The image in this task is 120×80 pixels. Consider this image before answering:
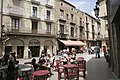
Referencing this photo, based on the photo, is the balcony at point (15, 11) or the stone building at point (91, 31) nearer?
the balcony at point (15, 11)

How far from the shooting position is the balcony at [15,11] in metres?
23.6

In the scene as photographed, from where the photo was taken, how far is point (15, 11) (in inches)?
952

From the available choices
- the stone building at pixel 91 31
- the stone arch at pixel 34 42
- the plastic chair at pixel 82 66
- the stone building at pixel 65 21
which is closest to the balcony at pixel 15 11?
the stone arch at pixel 34 42

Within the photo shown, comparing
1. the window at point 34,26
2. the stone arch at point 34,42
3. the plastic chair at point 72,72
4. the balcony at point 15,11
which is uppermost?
the balcony at point 15,11

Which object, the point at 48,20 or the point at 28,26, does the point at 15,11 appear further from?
the point at 48,20

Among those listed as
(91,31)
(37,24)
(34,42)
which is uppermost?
(91,31)

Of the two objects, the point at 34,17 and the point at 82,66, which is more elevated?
the point at 34,17

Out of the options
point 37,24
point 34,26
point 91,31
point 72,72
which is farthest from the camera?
point 91,31

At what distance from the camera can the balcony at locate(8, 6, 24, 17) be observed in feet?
77.5

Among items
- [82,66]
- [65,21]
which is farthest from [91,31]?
[82,66]

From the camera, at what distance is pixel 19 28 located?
24484 mm

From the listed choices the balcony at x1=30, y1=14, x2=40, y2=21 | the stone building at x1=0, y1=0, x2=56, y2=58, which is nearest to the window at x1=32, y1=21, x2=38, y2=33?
the stone building at x1=0, y1=0, x2=56, y2=58

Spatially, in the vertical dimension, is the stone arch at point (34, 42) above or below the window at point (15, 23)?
below

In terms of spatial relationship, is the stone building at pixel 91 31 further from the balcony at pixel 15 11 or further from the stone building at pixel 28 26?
the balcony at pixel 15 11
